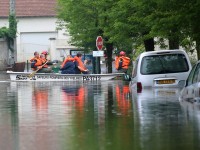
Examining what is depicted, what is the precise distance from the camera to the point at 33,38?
263 feet

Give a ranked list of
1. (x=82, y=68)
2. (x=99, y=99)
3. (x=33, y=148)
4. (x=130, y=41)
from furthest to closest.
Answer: (x=82, y=68) → (x=130, y=41) → (x=99, y=99) → (x=33, y=148)

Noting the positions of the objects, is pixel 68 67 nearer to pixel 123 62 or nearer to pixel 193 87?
pixel 123 62

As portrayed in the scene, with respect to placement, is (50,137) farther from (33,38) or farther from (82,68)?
(33,38)

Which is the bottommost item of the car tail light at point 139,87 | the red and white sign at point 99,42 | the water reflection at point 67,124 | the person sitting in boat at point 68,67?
the water reflection at point 67,124

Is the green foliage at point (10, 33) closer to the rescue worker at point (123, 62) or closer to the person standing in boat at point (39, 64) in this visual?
the person standing in boat at point (39, 64)

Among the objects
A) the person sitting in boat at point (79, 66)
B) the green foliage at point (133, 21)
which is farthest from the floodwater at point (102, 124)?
the person sitting in boat at point (79, 66)

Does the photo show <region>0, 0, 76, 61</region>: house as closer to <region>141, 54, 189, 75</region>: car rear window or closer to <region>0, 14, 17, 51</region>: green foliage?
<region>0, 14, 17, 51</region>: green foliage

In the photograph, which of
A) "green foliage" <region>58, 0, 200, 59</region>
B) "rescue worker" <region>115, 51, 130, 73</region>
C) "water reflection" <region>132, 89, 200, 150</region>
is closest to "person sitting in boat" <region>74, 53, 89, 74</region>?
"rescue worker" <region>115, 51, 130, 73</region>

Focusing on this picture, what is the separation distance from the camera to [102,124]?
48.4 ft

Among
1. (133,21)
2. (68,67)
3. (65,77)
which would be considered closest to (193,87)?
(133,21)

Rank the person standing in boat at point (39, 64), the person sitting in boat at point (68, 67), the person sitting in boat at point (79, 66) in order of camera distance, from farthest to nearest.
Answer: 1. the person standing in boat at point (39, 64)
2. the person sitting in boat at point (79, 66)
3. the person sitting in boat at point (68, 67)

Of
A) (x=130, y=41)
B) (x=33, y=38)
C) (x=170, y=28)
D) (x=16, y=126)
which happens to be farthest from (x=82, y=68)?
(x=33, y=38)

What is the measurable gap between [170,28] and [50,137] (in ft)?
44.2

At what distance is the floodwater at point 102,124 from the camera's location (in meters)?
11.6
